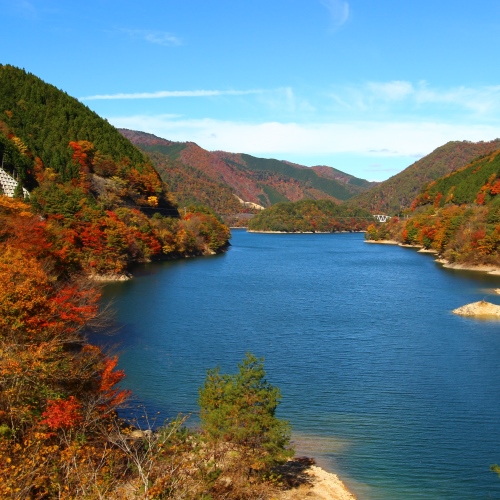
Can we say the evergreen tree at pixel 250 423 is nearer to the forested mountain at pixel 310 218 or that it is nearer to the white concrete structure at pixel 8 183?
the white concrete structure at pixel 8 183

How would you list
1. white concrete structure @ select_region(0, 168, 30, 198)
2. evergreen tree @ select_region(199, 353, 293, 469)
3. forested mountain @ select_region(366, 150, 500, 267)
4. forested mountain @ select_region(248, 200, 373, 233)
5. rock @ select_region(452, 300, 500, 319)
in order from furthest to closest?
forested mountain @ select_region(248, 200, 373, 233) → forested mountain @ select_region(366, 150, 500, 267) → white concrete structure @ select_region(0, 168, 30, 198) → rock @ select_region(452, 300, 500, 319) → evergreen tree @ select_region(199, 353, 293, 469)

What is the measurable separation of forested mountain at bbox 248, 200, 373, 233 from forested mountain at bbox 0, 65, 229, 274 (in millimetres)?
67781

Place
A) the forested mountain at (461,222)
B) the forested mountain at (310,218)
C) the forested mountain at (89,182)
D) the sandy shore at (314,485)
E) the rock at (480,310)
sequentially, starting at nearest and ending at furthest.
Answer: the sandy shore at (314,485)
the rock at (480,310)
the forested mountain at (89,182)
the forested mountain at (461,222)
the forested mountain at (310,218)

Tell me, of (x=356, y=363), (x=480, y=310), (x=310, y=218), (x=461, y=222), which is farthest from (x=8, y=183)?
(x=310, y=218)

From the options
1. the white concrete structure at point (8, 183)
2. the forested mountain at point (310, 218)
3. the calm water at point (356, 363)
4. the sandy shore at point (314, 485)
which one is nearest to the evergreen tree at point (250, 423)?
the sandy shore at point (314, 485)

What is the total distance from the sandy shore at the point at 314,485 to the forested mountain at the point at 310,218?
136 m

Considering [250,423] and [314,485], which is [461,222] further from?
[250,423]

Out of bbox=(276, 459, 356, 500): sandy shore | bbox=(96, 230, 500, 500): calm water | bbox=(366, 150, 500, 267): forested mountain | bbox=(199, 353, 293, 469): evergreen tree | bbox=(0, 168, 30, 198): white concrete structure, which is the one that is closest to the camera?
bbox=(199, 353, 293, 469): evergreen tree

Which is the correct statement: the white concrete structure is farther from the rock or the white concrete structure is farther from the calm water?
the rock

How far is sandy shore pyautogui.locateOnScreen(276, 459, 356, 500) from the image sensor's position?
1109 cm

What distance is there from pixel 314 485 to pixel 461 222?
53960 millimetres

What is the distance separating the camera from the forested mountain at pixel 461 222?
5259 cm

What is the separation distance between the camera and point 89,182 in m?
60.4

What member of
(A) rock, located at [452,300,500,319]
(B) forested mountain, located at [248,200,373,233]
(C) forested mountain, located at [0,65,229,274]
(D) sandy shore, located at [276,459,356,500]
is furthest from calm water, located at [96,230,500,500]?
(B) forested mountain, located at [248,200,373,233]
